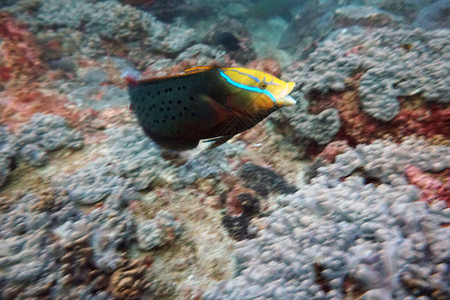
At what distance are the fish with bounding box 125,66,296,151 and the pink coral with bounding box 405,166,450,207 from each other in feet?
3.82

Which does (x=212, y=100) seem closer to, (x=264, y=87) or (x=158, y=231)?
(x=264, y=87)

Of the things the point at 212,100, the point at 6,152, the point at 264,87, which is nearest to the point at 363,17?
the point at 264,87

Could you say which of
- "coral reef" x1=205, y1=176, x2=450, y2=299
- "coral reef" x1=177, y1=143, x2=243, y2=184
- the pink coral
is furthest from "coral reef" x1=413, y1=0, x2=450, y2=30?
"coral reef" x1=205, y1=176, x2=450, y2=299

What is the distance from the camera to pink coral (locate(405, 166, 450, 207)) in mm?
1819

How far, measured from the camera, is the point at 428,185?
Result: 1.92m

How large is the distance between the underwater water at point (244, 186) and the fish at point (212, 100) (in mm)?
13

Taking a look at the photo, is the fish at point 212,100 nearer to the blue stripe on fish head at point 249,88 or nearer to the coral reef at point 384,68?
the blue stripe on fish head at point 249,88

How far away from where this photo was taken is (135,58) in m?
5.73

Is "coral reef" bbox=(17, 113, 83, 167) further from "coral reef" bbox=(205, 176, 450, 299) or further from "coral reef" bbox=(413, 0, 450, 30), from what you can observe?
"coral reef" bbox=(413, 0, 450, 30)

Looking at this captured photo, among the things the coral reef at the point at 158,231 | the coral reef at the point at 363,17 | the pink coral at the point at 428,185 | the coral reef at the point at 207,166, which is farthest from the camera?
the coral reef at the point at 363,17

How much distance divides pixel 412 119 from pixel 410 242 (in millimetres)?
1444

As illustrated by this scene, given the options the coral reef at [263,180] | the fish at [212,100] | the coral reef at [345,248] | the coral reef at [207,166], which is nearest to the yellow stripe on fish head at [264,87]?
the fish at [212,100]

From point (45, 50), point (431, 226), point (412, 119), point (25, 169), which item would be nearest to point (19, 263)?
point (25, 169)

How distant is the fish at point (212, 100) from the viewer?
1.61 m
